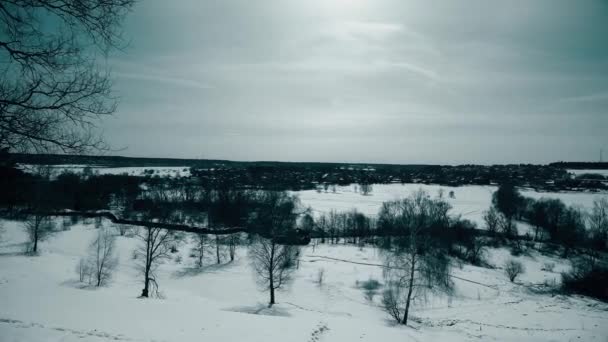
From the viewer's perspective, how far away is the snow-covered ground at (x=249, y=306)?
34.1ft

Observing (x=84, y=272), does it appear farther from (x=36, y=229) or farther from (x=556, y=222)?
(x=556, y=222)

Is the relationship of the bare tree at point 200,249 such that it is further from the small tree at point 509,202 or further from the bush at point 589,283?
the small tree at point 509,202

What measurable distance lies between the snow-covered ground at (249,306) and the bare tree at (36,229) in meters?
1.15

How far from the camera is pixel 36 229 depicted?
29141 millimetres

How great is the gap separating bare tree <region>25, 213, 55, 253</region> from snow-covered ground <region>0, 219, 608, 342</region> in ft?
3.78

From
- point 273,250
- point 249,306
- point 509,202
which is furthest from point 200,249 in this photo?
point 509,202

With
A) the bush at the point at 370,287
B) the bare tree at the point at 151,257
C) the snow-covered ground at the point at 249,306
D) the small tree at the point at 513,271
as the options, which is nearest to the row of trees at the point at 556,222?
the snow-covered ground at the point at 249,306

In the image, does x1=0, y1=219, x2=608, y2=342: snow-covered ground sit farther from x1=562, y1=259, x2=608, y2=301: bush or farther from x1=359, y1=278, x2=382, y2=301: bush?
x1=562, y1=259, x2=608, y2=301: bush

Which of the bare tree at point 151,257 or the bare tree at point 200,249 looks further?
the bare tree at point 200,249

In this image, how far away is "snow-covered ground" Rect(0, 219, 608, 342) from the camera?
34.1 feet

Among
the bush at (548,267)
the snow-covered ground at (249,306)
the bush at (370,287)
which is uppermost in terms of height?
the snow-covered ground at (249,306)

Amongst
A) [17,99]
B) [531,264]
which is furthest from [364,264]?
[17,99]

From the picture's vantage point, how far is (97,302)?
12734 millimetres

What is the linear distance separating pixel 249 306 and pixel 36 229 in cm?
2533
